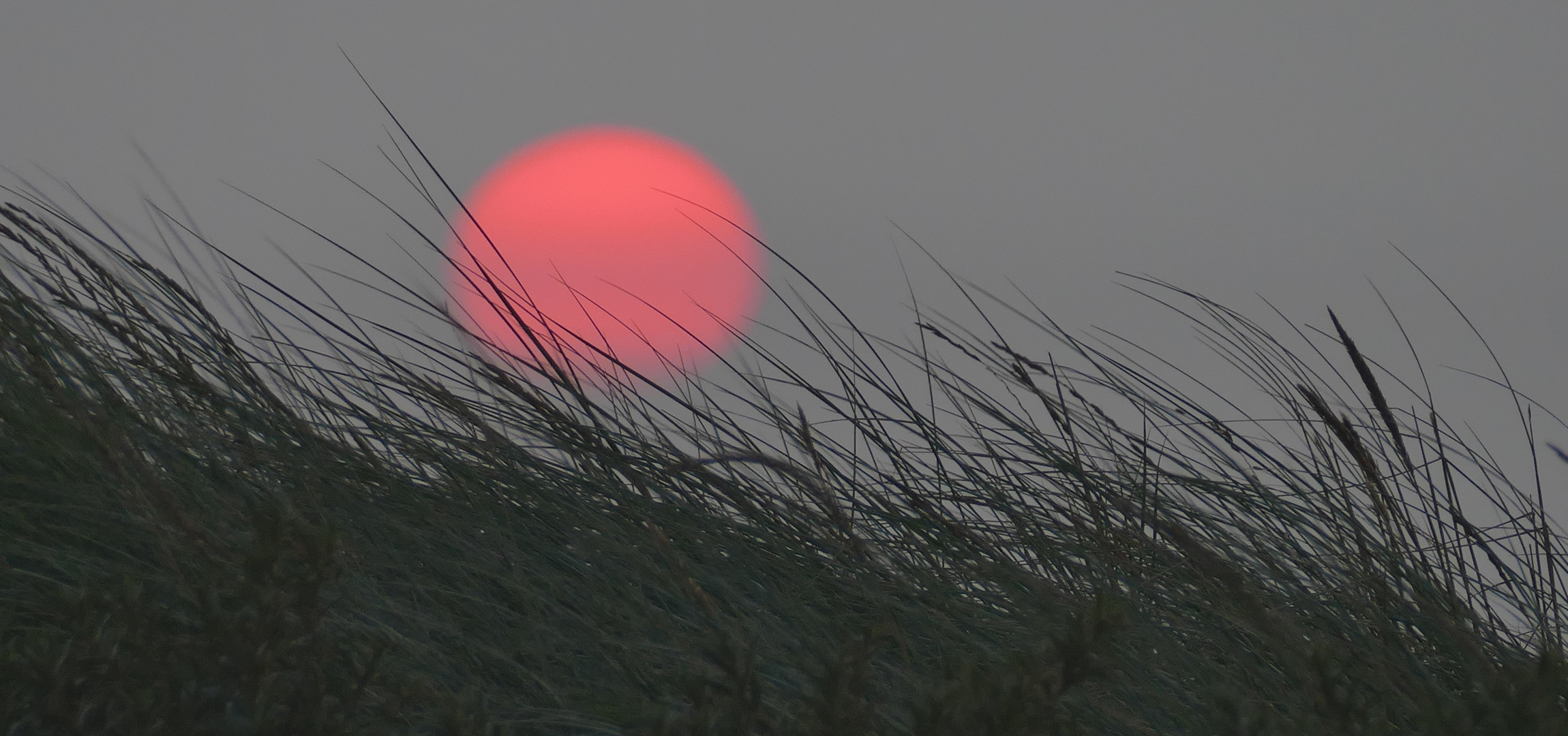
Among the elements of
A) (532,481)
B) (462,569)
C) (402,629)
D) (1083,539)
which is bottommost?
(402,629)

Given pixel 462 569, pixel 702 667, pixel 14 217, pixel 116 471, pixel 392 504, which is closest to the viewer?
pixel 116 471

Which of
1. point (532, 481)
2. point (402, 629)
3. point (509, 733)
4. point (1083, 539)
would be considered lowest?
point (509, 733)

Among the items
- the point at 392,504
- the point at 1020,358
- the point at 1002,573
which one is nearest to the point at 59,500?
the point at 392,504

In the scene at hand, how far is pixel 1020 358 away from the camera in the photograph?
6.42ft

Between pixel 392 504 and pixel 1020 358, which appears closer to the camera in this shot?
pixel 392 504

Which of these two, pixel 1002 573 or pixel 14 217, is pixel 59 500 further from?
pixel 1002 573

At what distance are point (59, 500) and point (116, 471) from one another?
44cm

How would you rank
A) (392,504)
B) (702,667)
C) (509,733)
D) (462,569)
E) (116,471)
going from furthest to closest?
(392,504) → (462,569) → (702,667) → (116,471) → (509,733)

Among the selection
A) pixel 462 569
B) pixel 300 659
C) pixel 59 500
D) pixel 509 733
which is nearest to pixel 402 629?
pixel 462 569

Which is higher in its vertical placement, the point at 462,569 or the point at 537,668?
the point at 462,569

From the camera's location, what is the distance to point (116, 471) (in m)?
1.24

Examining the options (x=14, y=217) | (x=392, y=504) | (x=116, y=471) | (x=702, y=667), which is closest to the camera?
(x=116, y=471)

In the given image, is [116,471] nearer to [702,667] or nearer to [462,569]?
[462,569]

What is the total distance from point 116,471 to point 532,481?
63 cm
